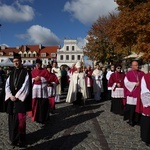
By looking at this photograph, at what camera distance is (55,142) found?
6.71 m

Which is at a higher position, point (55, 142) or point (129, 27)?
point (129, 27)

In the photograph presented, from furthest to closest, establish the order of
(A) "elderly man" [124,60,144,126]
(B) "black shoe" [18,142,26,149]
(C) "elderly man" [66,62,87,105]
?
1. (C) "elderly man" [66,62,87,105]
2. (A) "elderly man" [124,60,144,126]
3. (B) "black shoe" [18,142,26,149]

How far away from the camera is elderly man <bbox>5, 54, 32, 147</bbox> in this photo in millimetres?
6395

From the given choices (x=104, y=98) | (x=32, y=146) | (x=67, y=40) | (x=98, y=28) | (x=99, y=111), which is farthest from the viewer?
(x=67, y=40)

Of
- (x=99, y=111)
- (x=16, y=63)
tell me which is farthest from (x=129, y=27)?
(x=16, y=63)

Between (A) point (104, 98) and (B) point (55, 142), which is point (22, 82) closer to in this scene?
(B) point (55, 142)

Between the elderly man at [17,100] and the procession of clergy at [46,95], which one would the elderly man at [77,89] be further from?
the elderly man at [17,100]

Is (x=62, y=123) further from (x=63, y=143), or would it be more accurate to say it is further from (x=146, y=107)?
(x=146, y=107)

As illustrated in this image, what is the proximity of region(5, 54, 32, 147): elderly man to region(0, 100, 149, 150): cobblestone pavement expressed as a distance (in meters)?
0.28

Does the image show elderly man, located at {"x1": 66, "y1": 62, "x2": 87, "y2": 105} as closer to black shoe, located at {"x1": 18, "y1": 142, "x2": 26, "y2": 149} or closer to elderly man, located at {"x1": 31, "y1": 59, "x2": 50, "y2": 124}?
elderly man, located at {"x1": 31, "y1": 59, "x2": 50, "y2": 124}

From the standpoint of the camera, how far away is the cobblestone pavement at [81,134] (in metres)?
6.39

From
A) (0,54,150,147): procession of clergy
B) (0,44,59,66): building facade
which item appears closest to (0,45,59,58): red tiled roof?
(0,44,59,66): building facade

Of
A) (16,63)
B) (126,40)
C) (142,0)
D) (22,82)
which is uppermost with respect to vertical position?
(142,0)

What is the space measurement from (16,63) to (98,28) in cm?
4140
